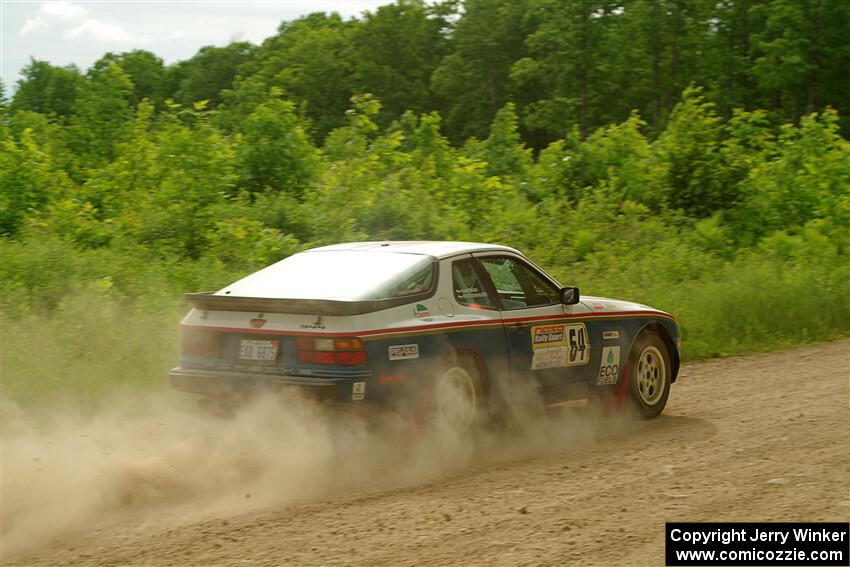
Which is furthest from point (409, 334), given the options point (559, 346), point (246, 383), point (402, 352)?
point (559, 346)

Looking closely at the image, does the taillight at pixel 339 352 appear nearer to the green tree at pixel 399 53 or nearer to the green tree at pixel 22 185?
the green tree at pixel 22 185

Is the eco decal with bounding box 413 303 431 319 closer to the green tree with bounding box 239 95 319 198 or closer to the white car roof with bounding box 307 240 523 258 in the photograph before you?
the white car roof with bounding box 307 240 523 258

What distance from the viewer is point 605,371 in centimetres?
859

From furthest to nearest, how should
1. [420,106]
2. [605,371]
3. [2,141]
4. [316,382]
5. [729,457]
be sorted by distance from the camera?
[420,106] → [2,141] → [605,371] → [729,457] → [316,382]

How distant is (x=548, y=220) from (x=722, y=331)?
23.0 feet

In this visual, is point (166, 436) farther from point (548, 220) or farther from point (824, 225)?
point (824, 225)

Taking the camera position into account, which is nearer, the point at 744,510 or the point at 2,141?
the point at 744,510

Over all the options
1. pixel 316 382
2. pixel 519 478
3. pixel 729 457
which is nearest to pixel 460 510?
pixel 519 478

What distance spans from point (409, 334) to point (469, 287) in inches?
36.5

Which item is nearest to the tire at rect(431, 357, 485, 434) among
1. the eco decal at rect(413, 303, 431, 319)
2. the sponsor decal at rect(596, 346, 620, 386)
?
the eco decal at rect(413, 303, 431, 319)

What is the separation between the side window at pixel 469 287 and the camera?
7582mm

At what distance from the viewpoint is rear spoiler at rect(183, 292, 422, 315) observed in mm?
6684

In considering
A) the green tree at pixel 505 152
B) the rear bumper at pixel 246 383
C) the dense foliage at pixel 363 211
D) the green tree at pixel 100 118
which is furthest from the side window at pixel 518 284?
the green tree at pixel 505 152

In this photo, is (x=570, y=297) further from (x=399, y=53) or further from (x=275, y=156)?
(x=399, y=53)
